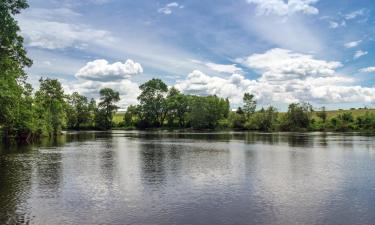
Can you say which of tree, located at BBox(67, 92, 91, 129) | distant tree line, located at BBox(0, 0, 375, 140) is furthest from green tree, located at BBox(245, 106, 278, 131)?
tree, located at BBox(67, 92, 91, 129)

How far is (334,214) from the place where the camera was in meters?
17.0

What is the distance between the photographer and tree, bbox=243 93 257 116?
156 m

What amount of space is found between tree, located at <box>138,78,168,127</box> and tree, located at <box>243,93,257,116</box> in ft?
116

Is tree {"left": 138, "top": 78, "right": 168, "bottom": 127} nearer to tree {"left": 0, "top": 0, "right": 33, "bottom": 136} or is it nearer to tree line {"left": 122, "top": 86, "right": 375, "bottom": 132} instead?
tree line {"left": 122, "top": 86, "right": 375, "bottom": 132}

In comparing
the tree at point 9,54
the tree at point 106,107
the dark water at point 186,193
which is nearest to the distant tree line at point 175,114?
the tree at point 106,107

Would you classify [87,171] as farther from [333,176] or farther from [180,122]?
[180,122]

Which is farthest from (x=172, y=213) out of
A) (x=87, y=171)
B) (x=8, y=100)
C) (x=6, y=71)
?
(x=6, y=71)

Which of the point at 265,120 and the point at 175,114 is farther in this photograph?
the point at 175,114

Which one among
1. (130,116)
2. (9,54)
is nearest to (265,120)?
(130,116)

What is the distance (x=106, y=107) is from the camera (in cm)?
15900

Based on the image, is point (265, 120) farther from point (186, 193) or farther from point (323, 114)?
point (186, 193)

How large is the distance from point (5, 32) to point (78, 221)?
25355 mm

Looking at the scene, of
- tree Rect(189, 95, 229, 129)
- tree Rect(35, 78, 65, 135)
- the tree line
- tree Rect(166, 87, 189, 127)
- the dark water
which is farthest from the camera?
tree Rect(166, 87, 189, 127)

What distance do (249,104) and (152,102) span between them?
4239 centimetres
